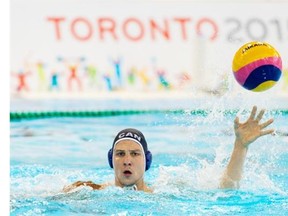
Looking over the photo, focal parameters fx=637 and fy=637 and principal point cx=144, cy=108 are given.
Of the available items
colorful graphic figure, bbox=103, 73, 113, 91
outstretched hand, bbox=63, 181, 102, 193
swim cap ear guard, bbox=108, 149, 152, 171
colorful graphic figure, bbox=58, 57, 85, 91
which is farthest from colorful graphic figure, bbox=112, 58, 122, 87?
outstretched hand, bbox=63, 181, 102, 193

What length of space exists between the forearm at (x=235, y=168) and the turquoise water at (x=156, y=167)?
0.05m

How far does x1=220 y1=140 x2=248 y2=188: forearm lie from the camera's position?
336cm

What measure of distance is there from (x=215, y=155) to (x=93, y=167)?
706mm

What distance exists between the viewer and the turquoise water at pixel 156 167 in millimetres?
3400

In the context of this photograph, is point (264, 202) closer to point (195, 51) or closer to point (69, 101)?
point (195, 51)

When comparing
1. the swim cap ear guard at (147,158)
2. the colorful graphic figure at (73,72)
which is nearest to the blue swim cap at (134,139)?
the swim cap ear guard at (147,158)

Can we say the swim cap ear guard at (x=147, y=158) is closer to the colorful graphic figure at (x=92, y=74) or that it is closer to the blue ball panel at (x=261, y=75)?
the colorful graphic figure at (x=92, y=74)

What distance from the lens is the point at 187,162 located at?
369 cm

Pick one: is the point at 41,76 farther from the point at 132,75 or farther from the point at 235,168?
the point at 235,168

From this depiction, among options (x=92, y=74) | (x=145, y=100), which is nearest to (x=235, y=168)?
(x=145, y=100)

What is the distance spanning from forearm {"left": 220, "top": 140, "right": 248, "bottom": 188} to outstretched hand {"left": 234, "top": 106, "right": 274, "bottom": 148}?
0.09 ft

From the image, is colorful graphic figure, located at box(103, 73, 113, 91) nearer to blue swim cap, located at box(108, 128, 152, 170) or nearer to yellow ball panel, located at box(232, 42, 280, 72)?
blue swim cap, located at box(108, 128, 152, 170)

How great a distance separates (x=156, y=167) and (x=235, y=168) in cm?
49

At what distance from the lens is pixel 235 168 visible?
338 cm
